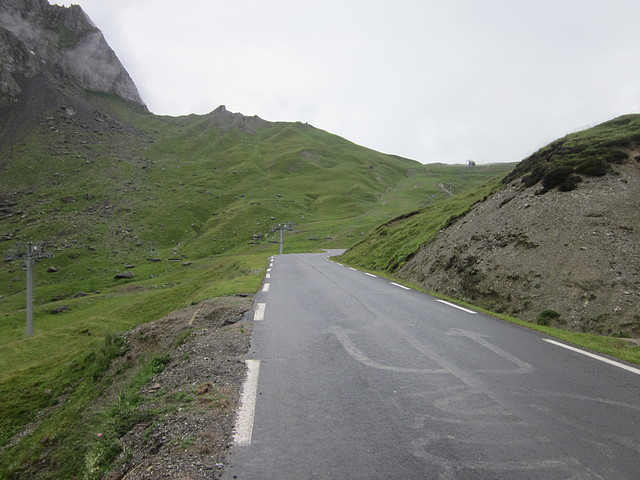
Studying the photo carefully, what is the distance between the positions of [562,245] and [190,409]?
47.6 ft

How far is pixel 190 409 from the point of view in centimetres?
502

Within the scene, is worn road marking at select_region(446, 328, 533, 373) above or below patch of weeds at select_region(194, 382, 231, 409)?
above

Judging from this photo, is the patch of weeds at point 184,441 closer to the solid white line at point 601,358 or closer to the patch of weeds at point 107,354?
the solid white line at point 601,358

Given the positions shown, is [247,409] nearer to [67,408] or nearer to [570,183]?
[67,408]

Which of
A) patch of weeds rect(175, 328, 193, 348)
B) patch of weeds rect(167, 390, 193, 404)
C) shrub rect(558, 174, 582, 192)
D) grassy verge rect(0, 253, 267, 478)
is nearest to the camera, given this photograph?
patch of weeds rect(167, 390, 193, 404)

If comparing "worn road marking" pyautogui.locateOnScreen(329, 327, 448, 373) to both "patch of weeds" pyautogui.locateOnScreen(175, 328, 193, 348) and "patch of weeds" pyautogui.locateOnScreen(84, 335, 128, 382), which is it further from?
"patch of weeds" pyautogui.locateOnScreen(84, 335, 128, 382)

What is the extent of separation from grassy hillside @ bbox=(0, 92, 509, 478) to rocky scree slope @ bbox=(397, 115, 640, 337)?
34.5 ft

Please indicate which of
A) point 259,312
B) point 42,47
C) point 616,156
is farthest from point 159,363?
point 42,47

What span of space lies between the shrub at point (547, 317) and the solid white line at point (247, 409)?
9.65m

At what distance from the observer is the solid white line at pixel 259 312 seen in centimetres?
1090

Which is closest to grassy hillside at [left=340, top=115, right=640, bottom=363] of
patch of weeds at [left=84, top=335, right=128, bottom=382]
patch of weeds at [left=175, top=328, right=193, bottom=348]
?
patch of weeds at [left=175, top=328, right=193, bottom=348]

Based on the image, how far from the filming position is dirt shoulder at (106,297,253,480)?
3838 millimetres

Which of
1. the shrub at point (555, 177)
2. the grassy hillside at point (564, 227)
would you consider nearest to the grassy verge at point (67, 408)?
the grassy hillside at point (564, 227)

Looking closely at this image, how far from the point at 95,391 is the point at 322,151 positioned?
190442 mm
